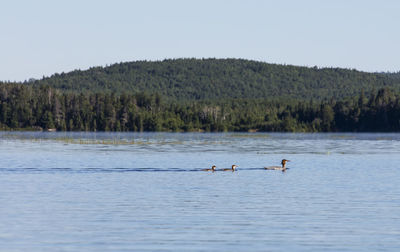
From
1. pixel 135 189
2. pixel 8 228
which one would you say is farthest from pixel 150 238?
pixel 135 189

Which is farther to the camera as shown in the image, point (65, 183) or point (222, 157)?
point (222, 157)

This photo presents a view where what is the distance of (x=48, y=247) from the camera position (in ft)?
85.5

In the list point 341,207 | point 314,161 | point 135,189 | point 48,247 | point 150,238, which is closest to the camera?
point 48,247

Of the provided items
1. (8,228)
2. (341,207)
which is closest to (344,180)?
(341,207)

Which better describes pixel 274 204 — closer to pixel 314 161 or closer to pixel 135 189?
pixel 135 189

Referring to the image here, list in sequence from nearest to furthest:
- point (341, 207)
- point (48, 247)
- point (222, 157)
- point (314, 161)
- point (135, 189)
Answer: point (48, 247) → point (341, 207) → point (135, 189) → point (314, 161) → point (222, 157)

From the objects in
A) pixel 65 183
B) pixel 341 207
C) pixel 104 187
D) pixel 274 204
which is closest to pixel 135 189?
pixel 104 187

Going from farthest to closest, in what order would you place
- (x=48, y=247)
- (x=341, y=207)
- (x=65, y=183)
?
(x=65, y=183) → (x=341, y=207) → (x=48, y=247)

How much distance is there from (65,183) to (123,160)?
24.6 metres

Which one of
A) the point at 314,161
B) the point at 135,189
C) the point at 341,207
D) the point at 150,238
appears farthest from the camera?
the point at 314,161

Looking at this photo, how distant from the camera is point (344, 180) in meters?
51.6

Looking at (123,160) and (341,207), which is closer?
(341,207)

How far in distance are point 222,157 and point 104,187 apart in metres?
36.5

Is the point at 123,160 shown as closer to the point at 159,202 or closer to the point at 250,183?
the point at 250,183
